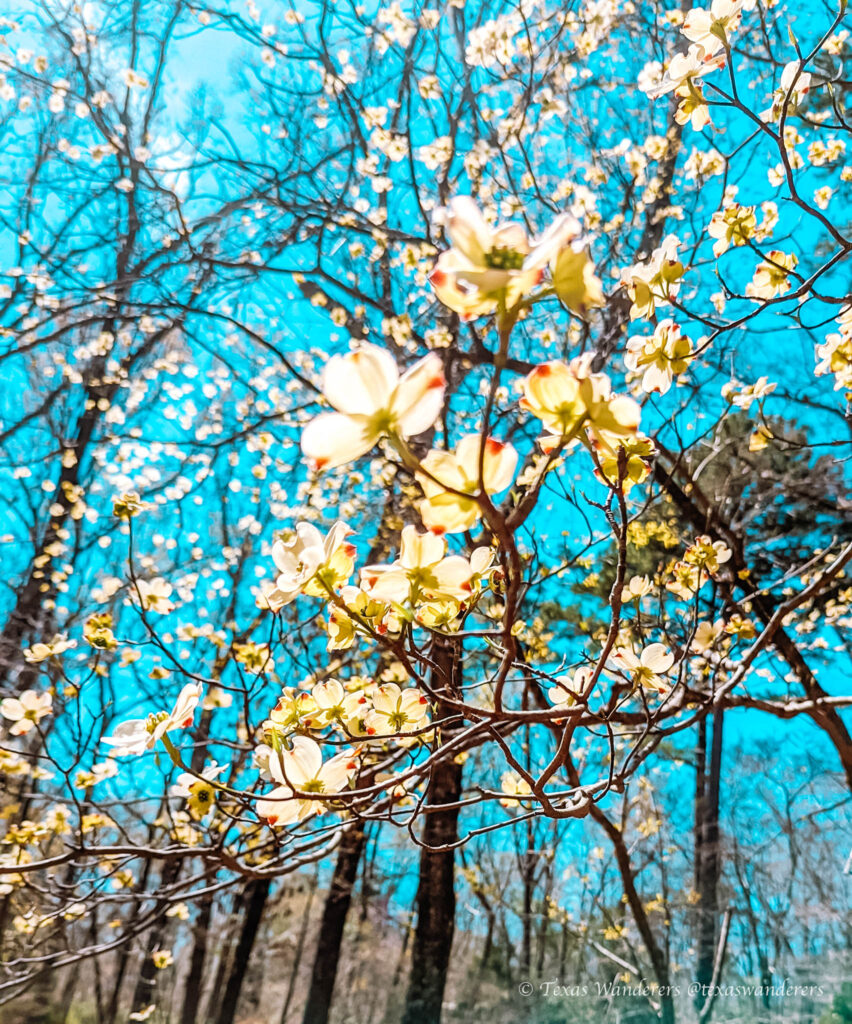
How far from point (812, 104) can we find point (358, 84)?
2550 millimetres

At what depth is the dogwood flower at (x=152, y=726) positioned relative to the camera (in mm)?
592

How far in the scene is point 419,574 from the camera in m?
0.50

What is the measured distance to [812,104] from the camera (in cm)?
369

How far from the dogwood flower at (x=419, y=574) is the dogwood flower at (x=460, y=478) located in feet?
0.23

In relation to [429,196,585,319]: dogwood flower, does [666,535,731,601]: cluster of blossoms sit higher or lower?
higher

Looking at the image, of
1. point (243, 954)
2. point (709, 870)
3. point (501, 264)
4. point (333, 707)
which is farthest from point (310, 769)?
point (709, 870)

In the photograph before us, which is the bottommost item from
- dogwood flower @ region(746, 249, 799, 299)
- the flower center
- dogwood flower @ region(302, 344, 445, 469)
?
dogwood flower @ region(302, 344, 445, 469)

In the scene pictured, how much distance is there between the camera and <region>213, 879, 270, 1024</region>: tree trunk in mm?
4363

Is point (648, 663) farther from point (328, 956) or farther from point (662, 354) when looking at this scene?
point (328, 956)

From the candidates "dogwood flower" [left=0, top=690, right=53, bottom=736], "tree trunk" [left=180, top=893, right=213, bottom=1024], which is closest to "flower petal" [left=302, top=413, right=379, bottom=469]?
"dogwood flower" [left=0, top=690, right=53, bottom=736]

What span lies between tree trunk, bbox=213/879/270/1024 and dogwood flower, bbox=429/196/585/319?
4.86 meters

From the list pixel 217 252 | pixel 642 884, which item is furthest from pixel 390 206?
pixel 642 884

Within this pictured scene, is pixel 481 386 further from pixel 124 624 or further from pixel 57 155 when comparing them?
pixel 124 624

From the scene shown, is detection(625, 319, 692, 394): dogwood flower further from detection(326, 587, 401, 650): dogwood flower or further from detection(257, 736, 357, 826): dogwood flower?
detection(257, 736, 357, 826): dogwood flower
